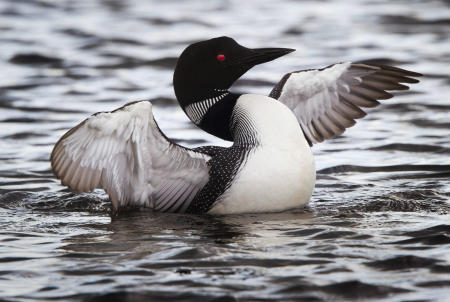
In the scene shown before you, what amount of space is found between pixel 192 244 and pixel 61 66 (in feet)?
21.3

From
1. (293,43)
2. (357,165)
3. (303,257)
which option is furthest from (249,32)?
(303,257)

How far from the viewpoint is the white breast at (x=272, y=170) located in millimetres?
5480

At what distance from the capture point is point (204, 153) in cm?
568

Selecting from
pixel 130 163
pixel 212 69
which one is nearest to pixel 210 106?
pixel 212 69

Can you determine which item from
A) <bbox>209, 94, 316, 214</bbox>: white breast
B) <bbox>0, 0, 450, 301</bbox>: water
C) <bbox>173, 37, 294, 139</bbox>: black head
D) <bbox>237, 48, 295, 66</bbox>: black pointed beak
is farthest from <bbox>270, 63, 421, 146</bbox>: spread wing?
<bbox>209, 94, 316, 214</bbox>: white breast

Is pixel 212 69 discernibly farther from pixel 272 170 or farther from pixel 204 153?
pixel 272 170

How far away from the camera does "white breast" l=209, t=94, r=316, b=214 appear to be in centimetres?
548

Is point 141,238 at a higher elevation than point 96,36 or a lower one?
lower

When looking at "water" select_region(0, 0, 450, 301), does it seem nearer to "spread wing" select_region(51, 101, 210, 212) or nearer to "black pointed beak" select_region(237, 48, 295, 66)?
"spread wing" select_region(51, 101, 210, 212)

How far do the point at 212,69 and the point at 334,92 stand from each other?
3.18ft

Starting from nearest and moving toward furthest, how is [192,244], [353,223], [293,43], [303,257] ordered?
[303,257], [192,244], [353,223], [293,43]

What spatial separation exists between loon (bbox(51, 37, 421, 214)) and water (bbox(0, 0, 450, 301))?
0.13 metres

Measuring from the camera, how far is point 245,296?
13.4 ft

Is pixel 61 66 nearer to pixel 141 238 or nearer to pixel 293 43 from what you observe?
pixel 293 43
